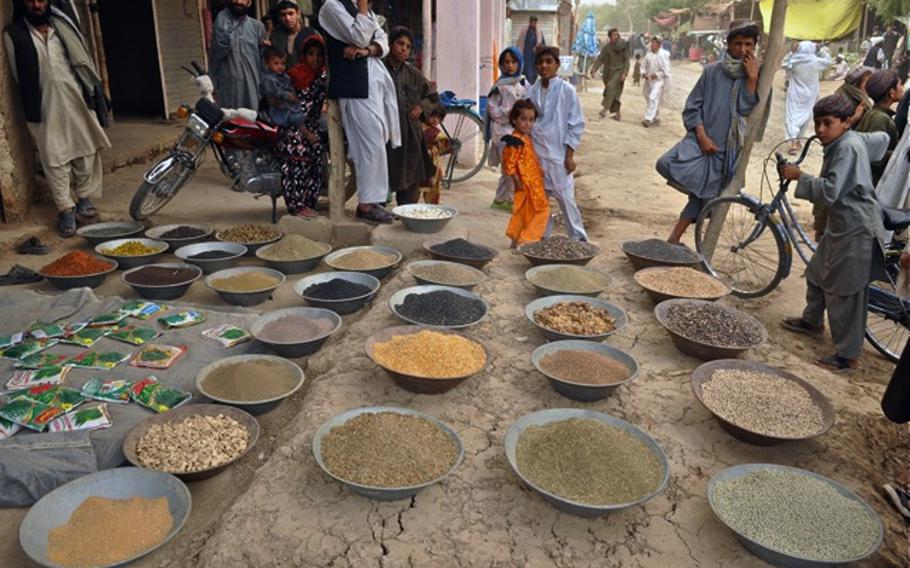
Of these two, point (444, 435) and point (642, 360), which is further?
point (642, 360)

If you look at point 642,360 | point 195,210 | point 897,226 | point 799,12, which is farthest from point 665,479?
point 799,12

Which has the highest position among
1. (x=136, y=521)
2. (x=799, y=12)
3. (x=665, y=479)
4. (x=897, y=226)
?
(x=799, y=12)

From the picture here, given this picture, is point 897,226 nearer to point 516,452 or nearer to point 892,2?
point 516,452

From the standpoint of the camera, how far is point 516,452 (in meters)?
2.28

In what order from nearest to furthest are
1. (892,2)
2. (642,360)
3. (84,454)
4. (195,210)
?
1. (84,454)
2. (642,360)
3. (195,210)
4. (892,2)

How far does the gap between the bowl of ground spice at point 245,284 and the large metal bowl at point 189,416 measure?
1269 millimetres

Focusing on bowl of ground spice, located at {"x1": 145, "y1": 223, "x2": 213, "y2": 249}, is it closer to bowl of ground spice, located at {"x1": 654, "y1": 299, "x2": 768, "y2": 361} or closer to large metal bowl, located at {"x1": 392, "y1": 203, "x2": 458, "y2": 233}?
large metal bowl, located at {"x1": 392, "y1": 203, "x2": 458, "y2": 233}

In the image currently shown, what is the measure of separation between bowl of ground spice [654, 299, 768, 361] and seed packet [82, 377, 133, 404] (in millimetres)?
2705

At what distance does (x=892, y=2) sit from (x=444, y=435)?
2116cm

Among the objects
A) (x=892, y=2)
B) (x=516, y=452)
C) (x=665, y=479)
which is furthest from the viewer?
(x=892, y=2)

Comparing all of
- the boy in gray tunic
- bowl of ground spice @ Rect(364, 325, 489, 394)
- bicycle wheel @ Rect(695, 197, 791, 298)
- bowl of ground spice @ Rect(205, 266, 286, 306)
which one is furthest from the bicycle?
bowl of ground spice @ Rect(205, 266, 286, 306)

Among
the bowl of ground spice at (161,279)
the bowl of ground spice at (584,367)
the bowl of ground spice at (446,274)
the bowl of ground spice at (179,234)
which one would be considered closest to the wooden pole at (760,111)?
the bowl of ground spice at (446,274)

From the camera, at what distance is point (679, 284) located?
3.85 m

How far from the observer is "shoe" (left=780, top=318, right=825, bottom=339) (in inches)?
160
